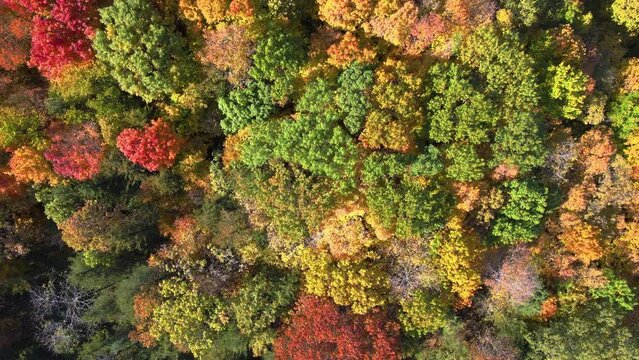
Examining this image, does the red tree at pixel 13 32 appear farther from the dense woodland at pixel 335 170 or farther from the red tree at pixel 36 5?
the red tree at pixel 36 5

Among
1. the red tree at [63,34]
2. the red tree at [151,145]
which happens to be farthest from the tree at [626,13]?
the red tree at [63,34]

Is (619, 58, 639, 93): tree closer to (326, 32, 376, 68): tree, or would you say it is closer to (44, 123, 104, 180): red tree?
(326, 32, 376, 68): tree

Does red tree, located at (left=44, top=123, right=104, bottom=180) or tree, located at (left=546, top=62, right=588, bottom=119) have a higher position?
tree, located at (left=546, top=62, right=588, bottom=119)

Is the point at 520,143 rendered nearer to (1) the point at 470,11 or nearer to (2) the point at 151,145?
(1) the point at 470,11

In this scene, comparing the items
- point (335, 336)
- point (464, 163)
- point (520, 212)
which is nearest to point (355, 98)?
point (464, 163)

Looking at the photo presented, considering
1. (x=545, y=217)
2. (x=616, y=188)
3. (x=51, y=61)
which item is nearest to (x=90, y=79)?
(x=51, y=61)

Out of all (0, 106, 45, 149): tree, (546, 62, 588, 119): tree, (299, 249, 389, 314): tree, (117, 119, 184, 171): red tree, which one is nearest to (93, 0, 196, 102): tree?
(117, 119, 184, 171): red tree
